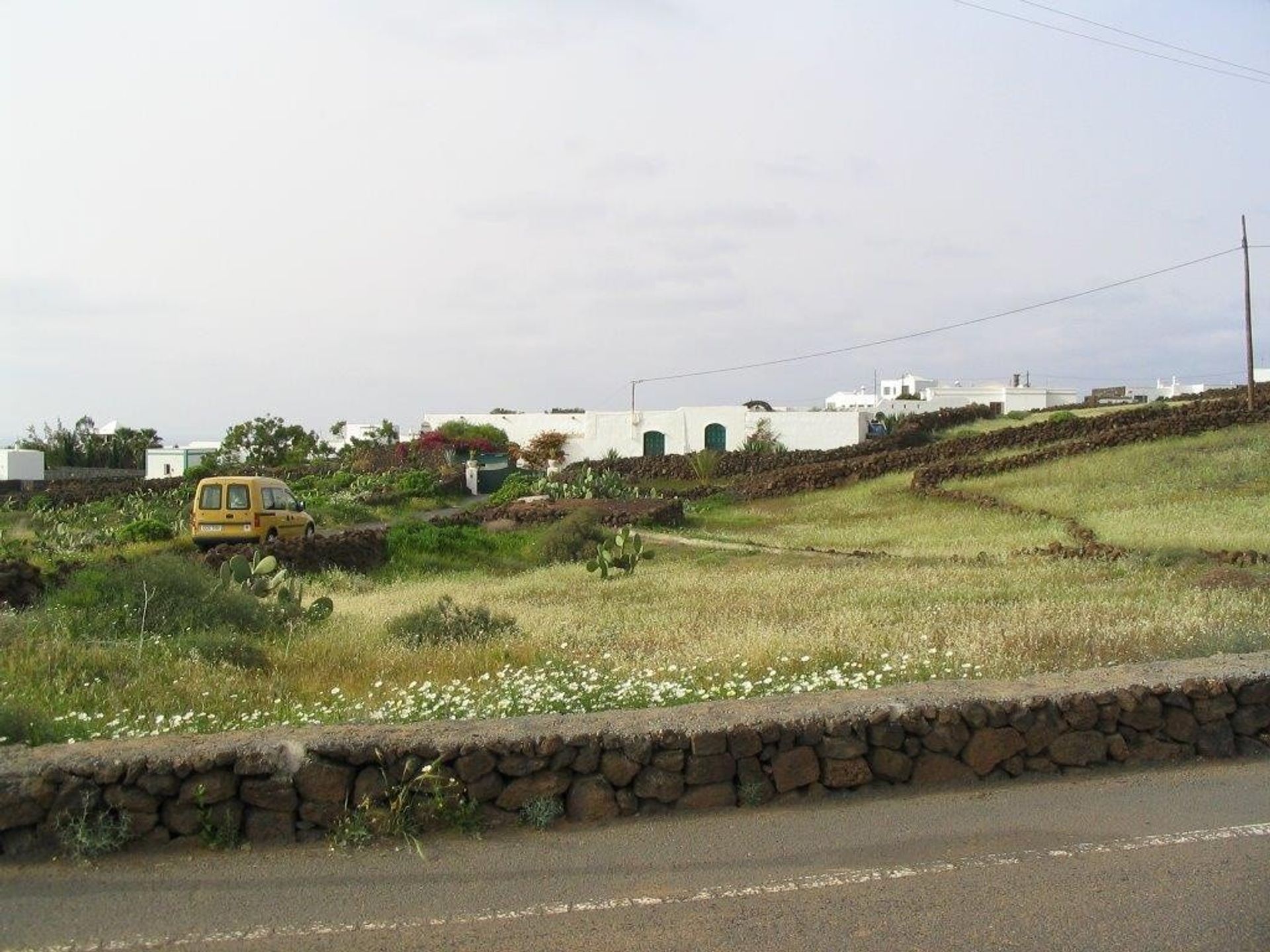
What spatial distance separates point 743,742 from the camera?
6.86m

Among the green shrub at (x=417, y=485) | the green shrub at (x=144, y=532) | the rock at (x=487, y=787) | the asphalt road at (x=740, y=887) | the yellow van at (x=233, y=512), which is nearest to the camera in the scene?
the asphalt road at (x=740, y=887)

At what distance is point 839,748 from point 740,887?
149cm

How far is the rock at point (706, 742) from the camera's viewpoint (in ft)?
22.3

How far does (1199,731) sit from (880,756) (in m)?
2.21

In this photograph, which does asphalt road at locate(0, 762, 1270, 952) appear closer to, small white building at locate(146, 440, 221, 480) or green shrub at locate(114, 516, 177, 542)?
green shrub at locate(114, 516, 177, 542)

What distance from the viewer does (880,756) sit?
7074 millimetres

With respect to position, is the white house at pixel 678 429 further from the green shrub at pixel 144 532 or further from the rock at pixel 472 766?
the rock at pixel 472 766

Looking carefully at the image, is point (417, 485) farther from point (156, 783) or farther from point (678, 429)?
point (156, 783)

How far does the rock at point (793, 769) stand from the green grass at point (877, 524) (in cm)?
1714

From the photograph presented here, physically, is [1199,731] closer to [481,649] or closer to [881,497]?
[481,649]

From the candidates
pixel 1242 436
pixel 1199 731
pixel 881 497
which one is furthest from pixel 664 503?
pixel 1199 731

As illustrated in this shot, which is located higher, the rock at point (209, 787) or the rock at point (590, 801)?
the rock at point (209, 787)

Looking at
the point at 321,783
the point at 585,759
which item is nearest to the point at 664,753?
the point at 585,759

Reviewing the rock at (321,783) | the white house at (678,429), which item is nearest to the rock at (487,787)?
the rock at (321,783)
